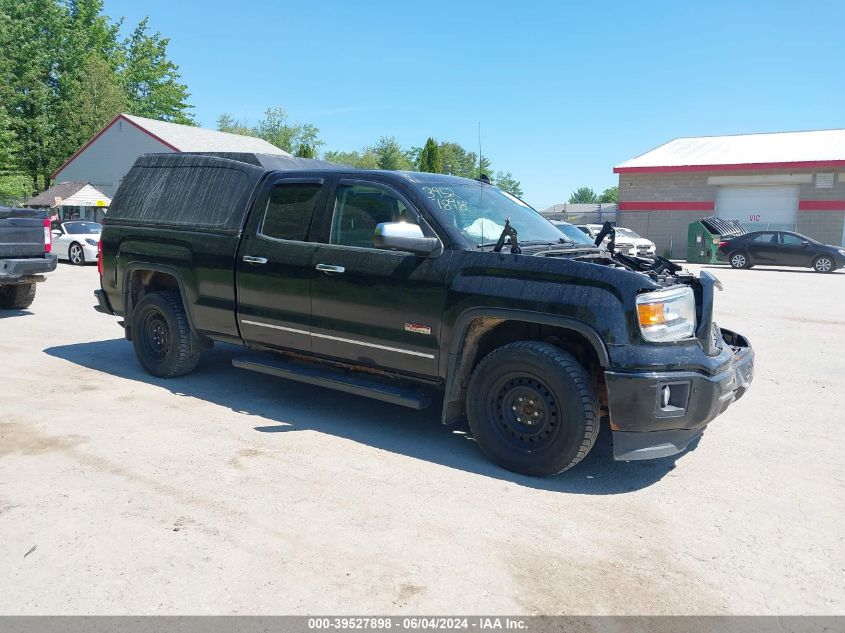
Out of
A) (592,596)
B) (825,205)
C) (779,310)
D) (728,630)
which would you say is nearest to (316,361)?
(592,596)

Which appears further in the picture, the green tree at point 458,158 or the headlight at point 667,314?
the green tree at point 458,158

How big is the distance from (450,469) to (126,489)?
6.55 ft

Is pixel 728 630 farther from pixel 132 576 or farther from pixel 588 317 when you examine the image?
pixel 132 576

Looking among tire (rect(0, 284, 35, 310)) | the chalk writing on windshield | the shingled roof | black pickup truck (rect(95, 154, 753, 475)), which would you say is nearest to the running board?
black pickup truck (rect(95, 154, 753, 475))

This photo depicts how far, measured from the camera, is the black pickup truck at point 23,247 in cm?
997

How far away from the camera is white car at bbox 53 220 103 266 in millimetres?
20578

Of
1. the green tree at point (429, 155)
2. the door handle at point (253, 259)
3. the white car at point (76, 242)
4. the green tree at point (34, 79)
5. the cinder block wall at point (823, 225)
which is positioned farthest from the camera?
the green tree at point (34, 79)

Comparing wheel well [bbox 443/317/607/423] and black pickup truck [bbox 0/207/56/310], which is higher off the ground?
black pickup truck [bbox 0/207/56/310]

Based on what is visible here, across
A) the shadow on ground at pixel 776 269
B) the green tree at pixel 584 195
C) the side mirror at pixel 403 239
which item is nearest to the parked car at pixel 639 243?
the shadow on ground at pixel 776 269

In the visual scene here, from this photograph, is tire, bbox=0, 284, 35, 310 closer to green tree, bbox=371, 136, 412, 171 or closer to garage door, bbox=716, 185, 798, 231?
garage door, bbox=716, 185, 798, 231

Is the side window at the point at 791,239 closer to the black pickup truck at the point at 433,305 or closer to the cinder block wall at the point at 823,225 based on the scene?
the cinder block wall at the point at 823,225

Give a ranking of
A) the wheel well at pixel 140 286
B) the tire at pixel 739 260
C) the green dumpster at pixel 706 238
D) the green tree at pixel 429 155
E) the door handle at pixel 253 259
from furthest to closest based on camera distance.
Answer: the green tree at pixel 429 155 < the green dumpster at pixel 706 238 < the tire at pixel 739 260 < the wheel well at pixel 140 286 < the door handle at pixel 253 259

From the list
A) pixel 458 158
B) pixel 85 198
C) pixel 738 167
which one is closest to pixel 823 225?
pixel 738 167

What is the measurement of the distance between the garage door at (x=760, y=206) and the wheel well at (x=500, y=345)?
32.0m
